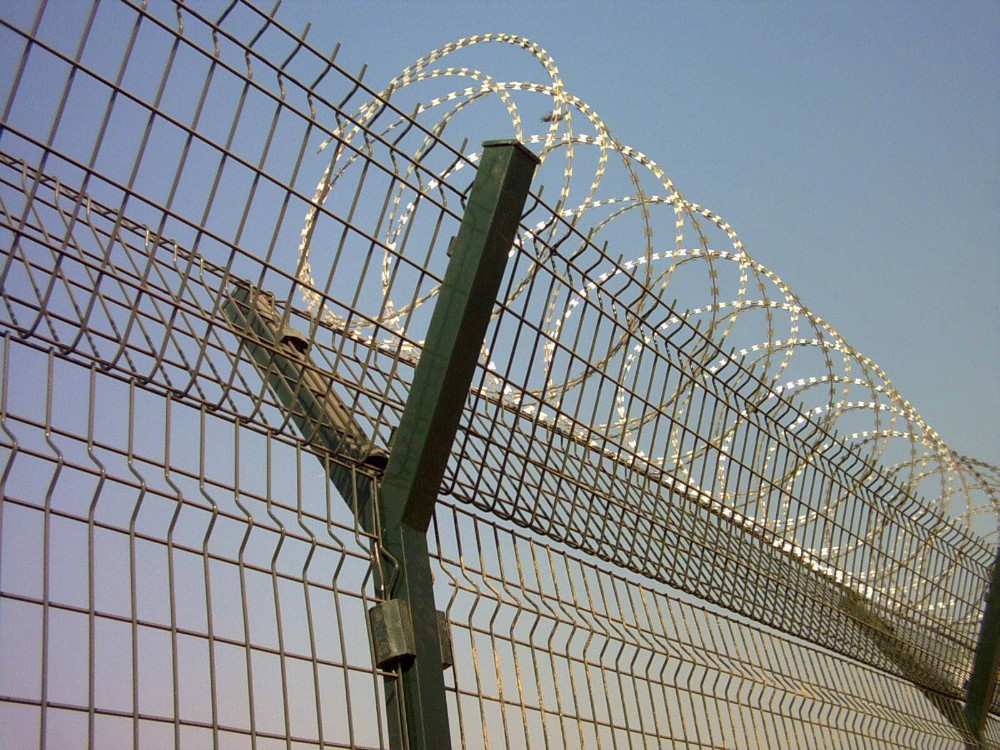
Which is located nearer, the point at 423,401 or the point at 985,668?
the point at 423,401

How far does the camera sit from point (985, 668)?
689cm

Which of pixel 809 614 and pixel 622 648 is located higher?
pixel 809 614

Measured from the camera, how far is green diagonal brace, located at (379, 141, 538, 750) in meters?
3.32

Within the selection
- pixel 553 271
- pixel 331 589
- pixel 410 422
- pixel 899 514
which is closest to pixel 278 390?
pixel 410 422

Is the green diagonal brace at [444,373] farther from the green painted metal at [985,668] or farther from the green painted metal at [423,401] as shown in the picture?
the green painted metal at [985,668]

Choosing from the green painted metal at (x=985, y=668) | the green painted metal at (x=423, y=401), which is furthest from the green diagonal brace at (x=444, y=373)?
the green painted metal at (x=985, y=668)

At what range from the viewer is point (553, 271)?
3959 millimetres

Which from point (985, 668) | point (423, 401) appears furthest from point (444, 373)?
point (985, 668)

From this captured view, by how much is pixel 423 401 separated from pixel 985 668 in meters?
4.75

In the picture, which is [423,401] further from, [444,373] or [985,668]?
[985,668]

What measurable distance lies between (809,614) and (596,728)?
6.87 feet

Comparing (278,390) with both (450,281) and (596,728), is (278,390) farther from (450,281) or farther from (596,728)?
(596,728)

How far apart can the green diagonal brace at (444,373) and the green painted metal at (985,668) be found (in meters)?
4.53

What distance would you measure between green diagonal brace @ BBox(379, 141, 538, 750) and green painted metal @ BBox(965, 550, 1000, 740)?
4.53 m
